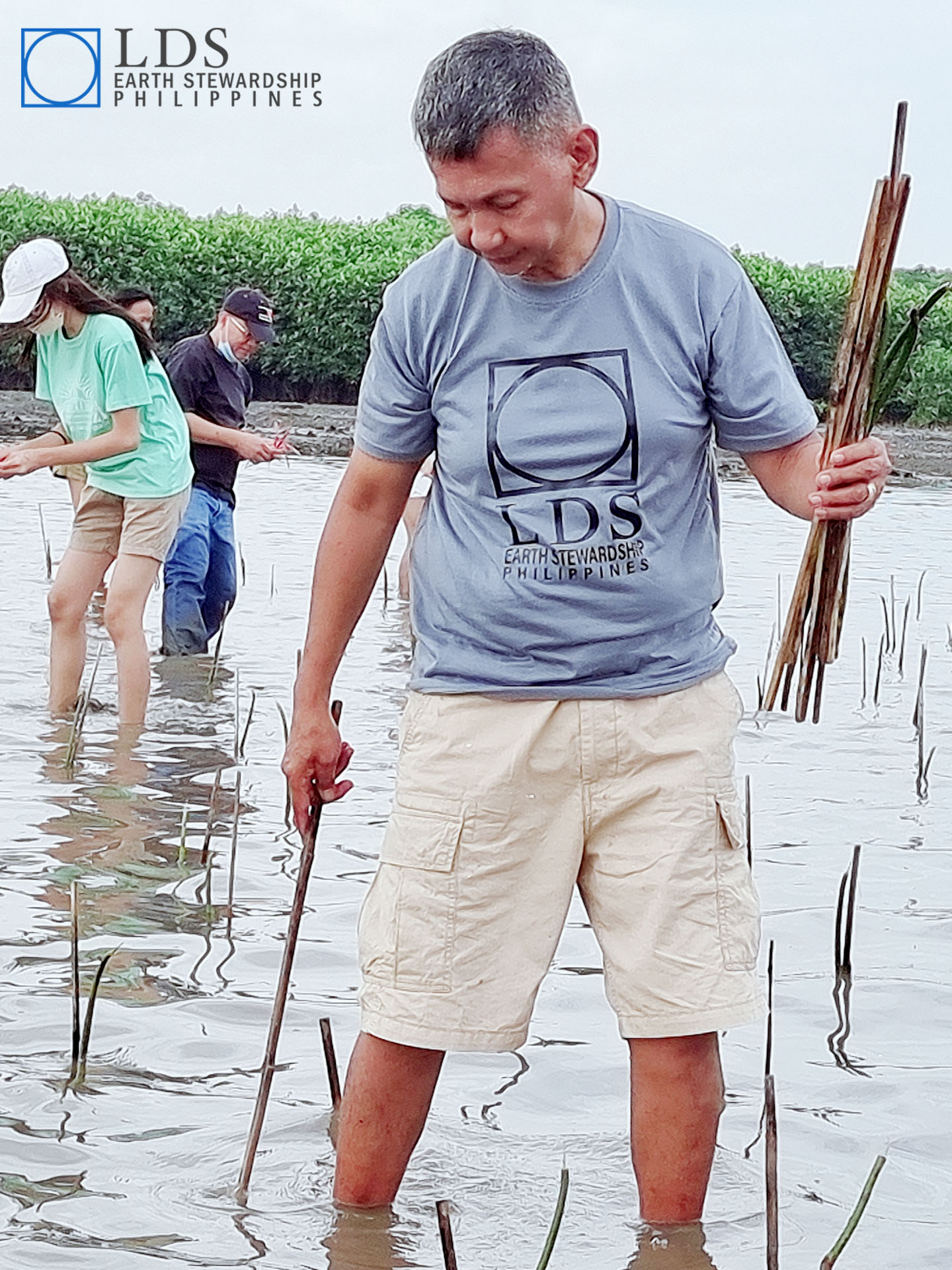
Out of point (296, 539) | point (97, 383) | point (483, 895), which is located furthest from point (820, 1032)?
point (296, 539)

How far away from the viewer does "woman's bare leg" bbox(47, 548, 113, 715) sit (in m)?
7.11

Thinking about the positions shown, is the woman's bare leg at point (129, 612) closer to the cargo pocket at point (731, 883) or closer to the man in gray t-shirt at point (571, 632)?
the man in gray t-shirt at point (571, 632)

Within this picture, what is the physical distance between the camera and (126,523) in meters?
7.07

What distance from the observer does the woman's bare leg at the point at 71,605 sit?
711 cm

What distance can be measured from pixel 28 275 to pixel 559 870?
4222 mm

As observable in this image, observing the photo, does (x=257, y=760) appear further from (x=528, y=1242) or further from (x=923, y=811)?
(x=528, y=1242)

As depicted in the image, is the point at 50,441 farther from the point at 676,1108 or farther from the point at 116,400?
the point at 676,1108

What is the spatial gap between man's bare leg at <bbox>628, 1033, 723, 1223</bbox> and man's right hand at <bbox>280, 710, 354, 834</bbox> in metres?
0.65

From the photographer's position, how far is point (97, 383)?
6.79 metres

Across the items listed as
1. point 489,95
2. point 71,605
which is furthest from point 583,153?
point 71,605

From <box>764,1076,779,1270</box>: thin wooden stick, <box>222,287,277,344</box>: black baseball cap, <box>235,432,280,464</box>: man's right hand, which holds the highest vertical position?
<box>222,287,277,344</box>: black baseball cap

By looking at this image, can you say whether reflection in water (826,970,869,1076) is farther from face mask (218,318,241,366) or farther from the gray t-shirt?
face mask (218,318,241,366)

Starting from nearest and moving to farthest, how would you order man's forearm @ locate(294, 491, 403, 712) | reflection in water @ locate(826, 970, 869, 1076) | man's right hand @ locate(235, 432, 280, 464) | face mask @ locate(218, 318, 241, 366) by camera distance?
1. man's forearm @ locate(294, 491, 403, 712)
2. reflection in water @ locate(826, 970, 869, 1076)
3. man's right hand @ locate(235, 432, 280, 464)
4. face mask @ locate(218, 318, 241, 366)

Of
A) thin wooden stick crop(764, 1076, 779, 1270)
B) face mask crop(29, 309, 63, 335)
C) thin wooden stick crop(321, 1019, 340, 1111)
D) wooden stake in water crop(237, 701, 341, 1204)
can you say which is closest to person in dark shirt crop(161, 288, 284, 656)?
face mask crop(29, 309, 63, 335)
